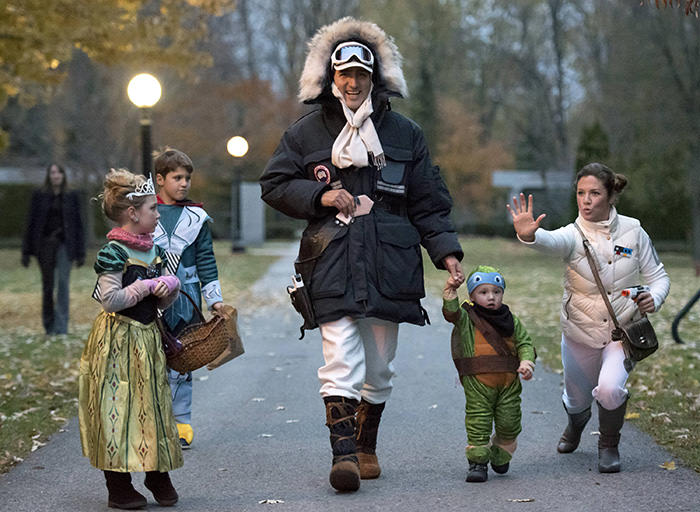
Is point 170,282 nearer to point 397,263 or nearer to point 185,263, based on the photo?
point 397,263

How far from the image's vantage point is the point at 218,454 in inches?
244

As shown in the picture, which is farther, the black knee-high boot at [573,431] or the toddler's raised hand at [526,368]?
the black knee-high boot at [573,431]

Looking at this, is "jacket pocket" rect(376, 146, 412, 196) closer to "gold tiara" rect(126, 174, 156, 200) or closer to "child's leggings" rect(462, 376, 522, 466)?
"child's leggings" rect(462, 376, 522, 466)

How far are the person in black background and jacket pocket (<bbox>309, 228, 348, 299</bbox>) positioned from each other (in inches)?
298

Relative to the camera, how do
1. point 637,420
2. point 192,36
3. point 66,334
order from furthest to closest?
point 192,36 < point 66,334 < point 637,420

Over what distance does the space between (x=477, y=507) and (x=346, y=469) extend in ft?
2.21

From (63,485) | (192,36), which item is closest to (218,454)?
(63,485)

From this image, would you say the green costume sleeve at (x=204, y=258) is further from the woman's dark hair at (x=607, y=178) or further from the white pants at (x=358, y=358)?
the woman's dark hair at (x=607, y=178)

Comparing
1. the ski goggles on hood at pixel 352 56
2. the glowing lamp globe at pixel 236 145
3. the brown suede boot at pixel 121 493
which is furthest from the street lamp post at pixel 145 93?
the glowing lamp globe at pixel 236 145

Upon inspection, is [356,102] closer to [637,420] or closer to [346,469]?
[346,469]

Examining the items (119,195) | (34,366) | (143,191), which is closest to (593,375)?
(143,191)

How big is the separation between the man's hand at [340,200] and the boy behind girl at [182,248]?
4.13 ft

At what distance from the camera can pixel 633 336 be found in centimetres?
547

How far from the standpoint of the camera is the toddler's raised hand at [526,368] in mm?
5184
